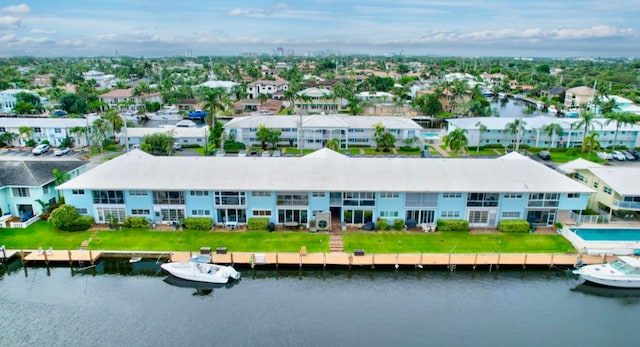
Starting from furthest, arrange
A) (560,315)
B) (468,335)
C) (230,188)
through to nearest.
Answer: (230,188), (560,315), (468,335)

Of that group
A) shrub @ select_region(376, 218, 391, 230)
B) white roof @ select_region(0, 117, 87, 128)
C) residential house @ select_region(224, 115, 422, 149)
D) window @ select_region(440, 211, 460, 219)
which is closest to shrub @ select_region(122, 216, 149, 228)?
shrub @ select_region(376, 218, 391, 230)

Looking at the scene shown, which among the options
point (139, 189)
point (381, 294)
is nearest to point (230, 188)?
point (139, 189)

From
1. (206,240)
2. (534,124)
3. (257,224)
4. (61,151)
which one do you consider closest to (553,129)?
(534,124)

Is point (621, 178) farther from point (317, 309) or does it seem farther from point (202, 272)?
point (202, 272)

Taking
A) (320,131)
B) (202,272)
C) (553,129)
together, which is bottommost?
(202,272)

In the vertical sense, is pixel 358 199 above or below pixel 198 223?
above

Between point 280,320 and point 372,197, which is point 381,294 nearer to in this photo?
point 280,320

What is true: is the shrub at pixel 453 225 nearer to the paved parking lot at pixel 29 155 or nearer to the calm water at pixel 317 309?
the calm water at pixel 317 309
